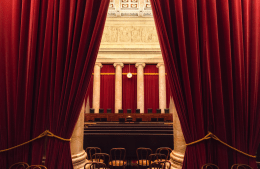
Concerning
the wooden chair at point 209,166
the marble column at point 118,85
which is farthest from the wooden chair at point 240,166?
the marble column at point 118,85

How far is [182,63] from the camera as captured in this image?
2252mm

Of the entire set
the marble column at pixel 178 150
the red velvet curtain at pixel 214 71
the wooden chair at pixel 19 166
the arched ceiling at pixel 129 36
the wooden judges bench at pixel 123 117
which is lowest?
the wooden judges bench at pixel 123 117

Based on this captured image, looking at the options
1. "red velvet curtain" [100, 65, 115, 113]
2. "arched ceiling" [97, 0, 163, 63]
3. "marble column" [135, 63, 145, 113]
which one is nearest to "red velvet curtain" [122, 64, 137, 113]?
"marble column" [135, 63, 145, 113]

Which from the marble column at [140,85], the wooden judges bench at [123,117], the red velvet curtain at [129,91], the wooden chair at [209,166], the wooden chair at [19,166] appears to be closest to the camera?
the wooden chair at [209,166]

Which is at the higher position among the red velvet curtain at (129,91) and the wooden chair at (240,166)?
the red velvet curtain at (129,91)

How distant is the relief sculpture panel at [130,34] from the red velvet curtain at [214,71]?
9.50 metres

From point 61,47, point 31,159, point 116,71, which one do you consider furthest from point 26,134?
point 116,71

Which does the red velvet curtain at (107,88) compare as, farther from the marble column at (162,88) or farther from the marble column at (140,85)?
the marble column at (162,88)

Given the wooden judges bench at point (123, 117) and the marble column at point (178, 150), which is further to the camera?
the wooden judges bench at point (123, 117)

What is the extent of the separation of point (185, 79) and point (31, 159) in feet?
7.30

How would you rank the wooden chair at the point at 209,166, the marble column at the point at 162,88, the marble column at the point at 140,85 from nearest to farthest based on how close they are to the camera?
the wooden chair at the point at 209,166
the marble column at the point at 140,85
the marble column at the point at 162,88

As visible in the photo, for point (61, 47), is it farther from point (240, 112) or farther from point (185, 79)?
point (240, 112)

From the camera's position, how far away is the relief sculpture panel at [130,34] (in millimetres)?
11680

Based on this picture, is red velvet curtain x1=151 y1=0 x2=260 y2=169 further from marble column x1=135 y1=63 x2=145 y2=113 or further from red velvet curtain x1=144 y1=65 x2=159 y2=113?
red velvet curtain x1=144 y1=65 x2=159 y2=113
